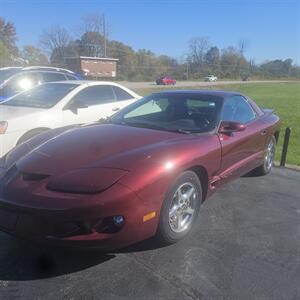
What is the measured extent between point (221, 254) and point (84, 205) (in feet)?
4.54

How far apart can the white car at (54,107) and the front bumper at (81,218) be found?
2.93 m

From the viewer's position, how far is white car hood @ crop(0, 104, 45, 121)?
615 cm

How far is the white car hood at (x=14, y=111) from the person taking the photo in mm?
6146

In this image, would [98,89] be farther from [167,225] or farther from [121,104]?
[167,225]

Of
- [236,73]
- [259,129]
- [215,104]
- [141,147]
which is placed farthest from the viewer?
[236,73]

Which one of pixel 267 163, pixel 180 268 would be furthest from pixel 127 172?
pixel 267 163

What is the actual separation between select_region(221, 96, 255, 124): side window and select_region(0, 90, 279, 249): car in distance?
0.07ft

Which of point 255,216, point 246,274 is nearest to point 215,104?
point 255,216

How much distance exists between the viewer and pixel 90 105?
7406mm

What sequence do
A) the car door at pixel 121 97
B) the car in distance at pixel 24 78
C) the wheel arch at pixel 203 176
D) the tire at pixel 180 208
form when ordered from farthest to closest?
1. the car in distance at pixel 24 78
2. the car door at pixel 121 97
3. the wheel arch at pixel 203 176
4. the tire at pixel 180 208

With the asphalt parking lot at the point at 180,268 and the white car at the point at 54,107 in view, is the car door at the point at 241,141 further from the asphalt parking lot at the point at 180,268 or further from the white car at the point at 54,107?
the white car at the point at 54,107

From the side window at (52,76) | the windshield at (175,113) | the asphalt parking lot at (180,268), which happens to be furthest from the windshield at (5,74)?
the asphalt parking lot at (180,268)

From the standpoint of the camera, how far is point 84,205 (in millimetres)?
2979

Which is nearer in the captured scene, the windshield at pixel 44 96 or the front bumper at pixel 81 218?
the front bumper at pixel 81 218
